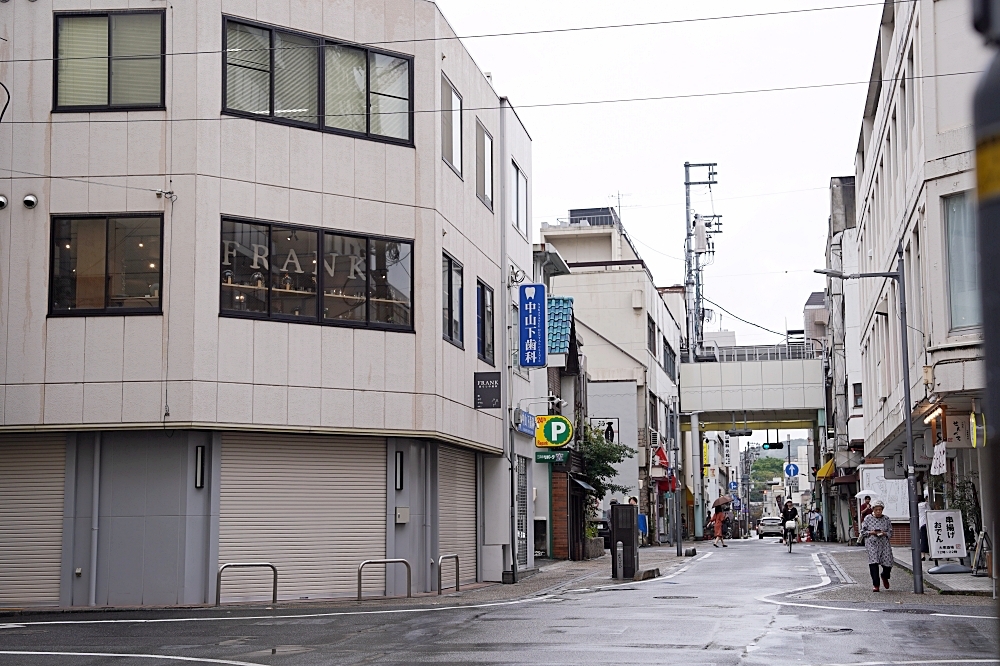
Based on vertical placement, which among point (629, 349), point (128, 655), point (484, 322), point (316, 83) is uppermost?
point (316, 83)

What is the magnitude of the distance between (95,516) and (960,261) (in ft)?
53.8

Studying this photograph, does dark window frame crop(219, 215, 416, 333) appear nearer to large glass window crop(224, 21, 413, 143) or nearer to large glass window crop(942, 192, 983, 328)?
large glass window crop(224, 21, 413, 143)

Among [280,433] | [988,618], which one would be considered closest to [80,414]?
[280,433]

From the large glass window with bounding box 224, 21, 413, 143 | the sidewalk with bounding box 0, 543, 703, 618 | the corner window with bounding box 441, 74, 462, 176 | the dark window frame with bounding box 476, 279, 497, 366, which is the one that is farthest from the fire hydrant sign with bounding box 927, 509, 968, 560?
the large glass window with bounding box 224, 21, 413, 143

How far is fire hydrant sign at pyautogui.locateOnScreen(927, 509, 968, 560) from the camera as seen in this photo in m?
27.8

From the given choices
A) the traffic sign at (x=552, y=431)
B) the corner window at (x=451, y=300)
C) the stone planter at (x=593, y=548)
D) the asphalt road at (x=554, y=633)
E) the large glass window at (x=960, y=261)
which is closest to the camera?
the asphalt road at (x=554, y=633)

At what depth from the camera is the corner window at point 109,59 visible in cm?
2303

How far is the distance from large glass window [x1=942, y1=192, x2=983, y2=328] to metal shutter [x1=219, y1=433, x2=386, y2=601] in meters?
11.2

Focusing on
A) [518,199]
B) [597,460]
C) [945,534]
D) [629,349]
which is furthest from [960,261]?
[629,349]

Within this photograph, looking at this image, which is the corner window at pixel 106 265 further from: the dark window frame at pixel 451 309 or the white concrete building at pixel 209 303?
the dark window frame at pixel 451 309

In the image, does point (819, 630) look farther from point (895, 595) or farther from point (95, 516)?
point (95, 516)

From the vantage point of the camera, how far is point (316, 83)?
2412 cm

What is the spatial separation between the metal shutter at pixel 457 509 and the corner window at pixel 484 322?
7.93 feet

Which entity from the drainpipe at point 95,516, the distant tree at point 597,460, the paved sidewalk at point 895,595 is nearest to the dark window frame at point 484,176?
the drainpipe at point 95,516
